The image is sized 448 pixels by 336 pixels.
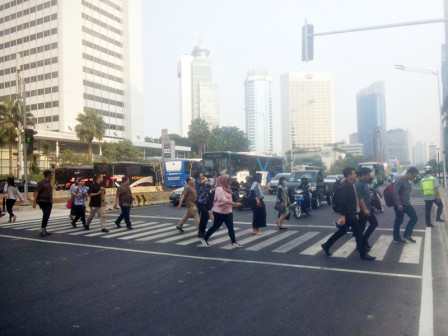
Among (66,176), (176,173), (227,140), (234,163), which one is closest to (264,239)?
(234,163)

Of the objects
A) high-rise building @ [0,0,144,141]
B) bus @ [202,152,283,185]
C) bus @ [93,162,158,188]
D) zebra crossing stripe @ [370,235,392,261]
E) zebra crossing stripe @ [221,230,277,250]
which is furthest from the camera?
high-rise building @ [0,0,144,141]

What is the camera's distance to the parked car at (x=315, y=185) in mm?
19766

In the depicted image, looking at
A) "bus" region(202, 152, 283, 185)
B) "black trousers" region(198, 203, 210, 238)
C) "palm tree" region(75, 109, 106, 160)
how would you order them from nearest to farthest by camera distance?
"black trousers" region(198, 203, 210, 238)
"bus" region(202, 152, 283, 185)
"palm tree" region(75, 109, 106, 160)

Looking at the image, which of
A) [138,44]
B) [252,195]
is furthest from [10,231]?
[138,44]

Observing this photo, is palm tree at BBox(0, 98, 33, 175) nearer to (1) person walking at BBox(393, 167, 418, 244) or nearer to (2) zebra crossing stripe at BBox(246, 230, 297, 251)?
(2) zebra crossing stripe at BBox(246, 230, 297, 251)

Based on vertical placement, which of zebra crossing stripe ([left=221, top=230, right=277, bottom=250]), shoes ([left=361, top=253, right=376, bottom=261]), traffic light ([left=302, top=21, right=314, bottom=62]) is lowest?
zebra crossing stripe ([left=221, top=230, right=277, bottom=250])


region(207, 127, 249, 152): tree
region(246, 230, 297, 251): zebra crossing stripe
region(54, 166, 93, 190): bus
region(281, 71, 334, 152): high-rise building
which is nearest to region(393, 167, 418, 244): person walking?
region(246, 230, 297, 251): zebra crossing stripe

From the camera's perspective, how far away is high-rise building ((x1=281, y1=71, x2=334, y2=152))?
165875 mm

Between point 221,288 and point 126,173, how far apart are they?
34.4 meters

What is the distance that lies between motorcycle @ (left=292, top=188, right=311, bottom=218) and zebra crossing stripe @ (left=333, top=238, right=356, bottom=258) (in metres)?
5.78

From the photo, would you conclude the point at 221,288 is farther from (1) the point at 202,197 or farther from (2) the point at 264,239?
(1) the point at 202,197

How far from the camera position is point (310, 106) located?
171 meters

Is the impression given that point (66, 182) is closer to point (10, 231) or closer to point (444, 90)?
point (10, 231)

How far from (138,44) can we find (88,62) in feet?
56.8
